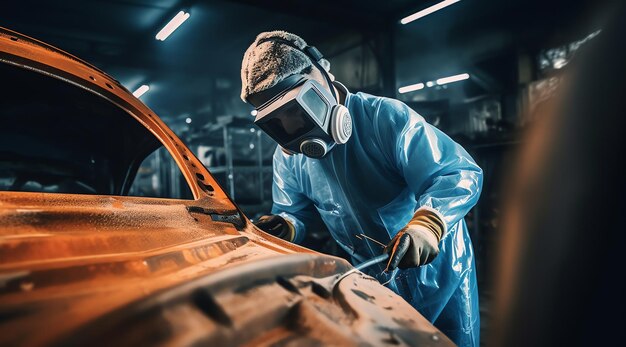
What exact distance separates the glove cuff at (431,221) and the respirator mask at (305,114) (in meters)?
0.50

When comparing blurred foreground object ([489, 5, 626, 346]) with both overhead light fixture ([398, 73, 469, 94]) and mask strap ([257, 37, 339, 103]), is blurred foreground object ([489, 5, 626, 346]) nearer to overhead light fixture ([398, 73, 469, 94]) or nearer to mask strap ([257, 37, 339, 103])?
mask strap ([257, 37, 339, 103])

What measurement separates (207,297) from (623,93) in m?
0.67

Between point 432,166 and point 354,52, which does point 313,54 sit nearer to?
point 432,166

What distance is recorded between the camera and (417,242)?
1.47m

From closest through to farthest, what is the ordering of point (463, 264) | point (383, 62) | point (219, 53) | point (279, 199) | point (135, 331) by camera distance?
point (135, 331) → point (463, 264) → point (279, 199) → point (383, 62) → point (219, 53)

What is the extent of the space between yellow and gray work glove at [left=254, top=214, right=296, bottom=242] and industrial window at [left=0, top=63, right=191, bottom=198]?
0.64 m

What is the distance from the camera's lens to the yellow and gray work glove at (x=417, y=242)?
1.43m

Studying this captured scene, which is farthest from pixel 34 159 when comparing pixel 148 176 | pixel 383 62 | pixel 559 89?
pixel 148 176

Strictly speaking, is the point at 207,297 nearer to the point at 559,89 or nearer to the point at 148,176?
the point at 559,89

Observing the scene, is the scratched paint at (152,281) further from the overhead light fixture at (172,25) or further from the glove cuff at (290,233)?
the overhead light fixture at (172,25)

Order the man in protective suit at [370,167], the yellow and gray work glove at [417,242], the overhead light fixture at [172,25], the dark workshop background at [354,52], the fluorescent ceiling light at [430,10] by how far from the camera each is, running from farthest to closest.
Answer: the overhead light fixture at [172,25] < the dark workshop background at [354,52] < the fluorescent ceiling light at [430,10] < the man in protective suit at [370,167] < the yellow and gray work glove at [417,242]

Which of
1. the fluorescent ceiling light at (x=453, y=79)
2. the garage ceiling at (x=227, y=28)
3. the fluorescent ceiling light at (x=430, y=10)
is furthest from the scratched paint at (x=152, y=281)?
the fluorescent ceiling light at (x=453, y=79)

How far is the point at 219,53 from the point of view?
7.40 metres

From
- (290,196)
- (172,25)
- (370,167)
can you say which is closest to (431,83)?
(172,25)
